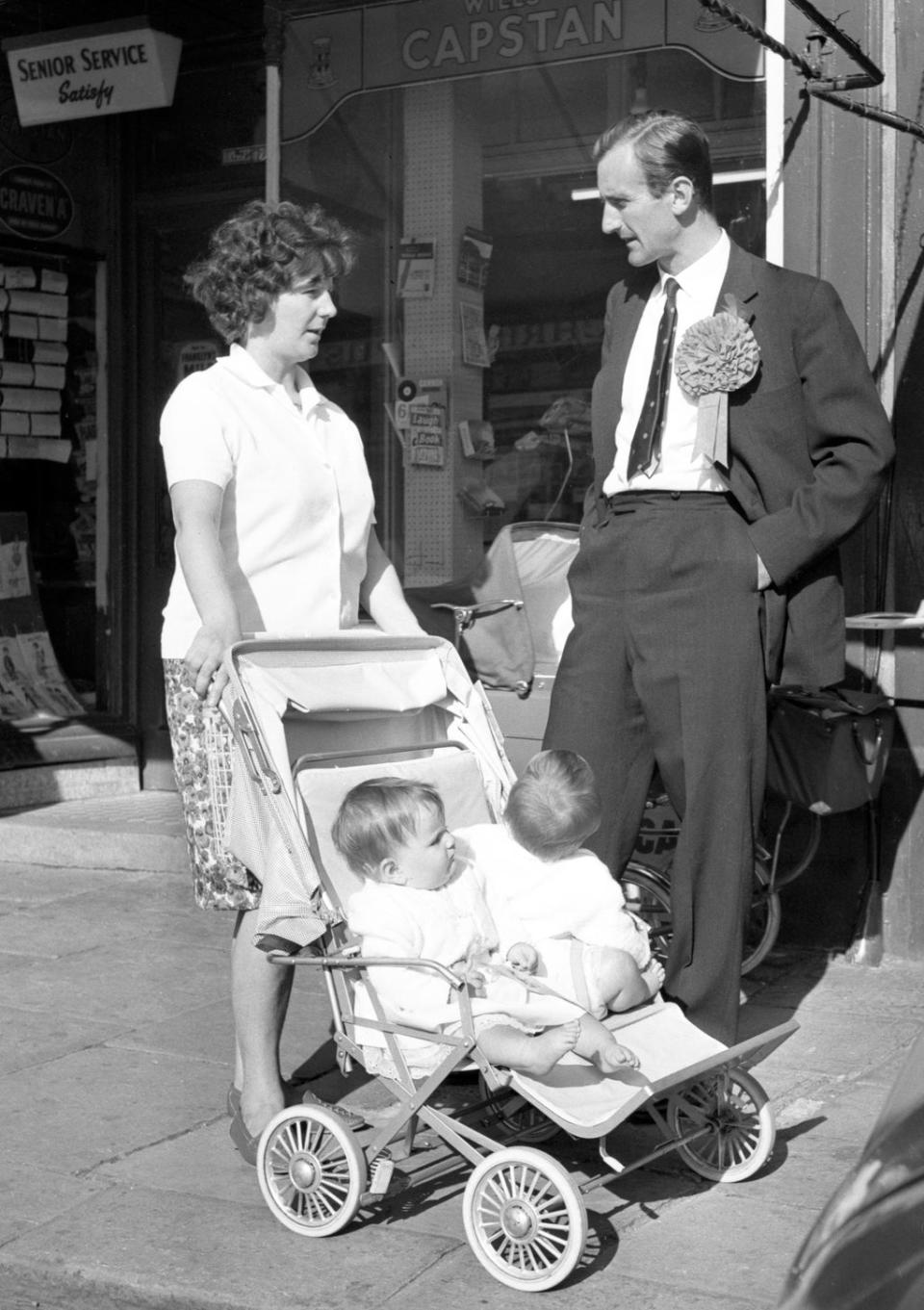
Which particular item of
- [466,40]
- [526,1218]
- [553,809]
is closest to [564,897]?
[553,809]

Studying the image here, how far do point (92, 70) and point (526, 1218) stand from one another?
5.92 metres

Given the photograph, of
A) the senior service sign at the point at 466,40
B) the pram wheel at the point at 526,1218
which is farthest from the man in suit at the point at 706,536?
the senior service sign at the point at 466,40

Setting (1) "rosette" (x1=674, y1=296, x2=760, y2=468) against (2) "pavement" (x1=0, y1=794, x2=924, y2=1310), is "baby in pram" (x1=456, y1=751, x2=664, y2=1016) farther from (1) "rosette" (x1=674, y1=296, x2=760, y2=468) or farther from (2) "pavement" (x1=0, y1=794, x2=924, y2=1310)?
(1) "rosette" (x1=674, y1=296, x2=760, y2=468)

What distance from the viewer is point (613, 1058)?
352 cm

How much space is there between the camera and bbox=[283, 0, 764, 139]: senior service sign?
6.50 meters

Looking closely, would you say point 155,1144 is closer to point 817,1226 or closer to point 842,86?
point 817,1226

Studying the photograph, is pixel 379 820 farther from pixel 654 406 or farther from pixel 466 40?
pixel 466 40

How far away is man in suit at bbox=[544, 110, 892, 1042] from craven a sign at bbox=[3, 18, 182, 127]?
3822 millimetres

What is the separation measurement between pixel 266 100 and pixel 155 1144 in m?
4.72

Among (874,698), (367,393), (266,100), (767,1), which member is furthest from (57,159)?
(874,698)

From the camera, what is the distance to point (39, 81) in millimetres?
→ 7941

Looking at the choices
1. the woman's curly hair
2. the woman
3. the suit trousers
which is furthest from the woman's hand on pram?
the suit trousers

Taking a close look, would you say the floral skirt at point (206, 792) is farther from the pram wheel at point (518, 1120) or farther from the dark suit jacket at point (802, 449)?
the dark suit jacket at point (802, 449)

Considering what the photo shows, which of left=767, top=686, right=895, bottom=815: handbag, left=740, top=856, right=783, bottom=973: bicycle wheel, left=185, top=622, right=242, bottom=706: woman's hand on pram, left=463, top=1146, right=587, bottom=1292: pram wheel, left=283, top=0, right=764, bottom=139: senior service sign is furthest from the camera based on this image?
left=283, top=0, right=764, bottom=139: senior service sign
